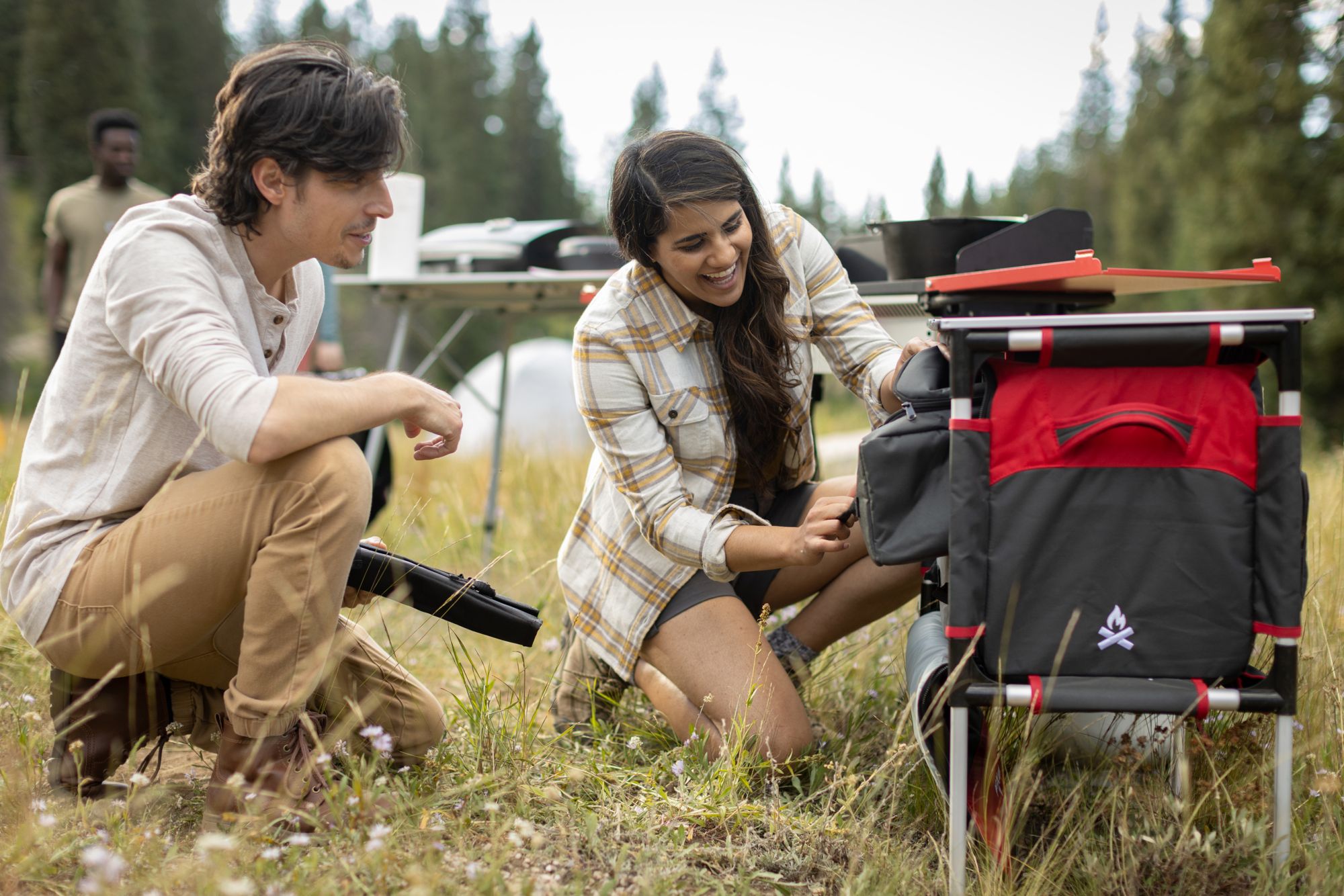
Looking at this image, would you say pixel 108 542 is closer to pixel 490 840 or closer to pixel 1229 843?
pixel 490 840

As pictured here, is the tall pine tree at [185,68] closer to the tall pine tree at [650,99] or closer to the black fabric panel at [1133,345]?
the tall pine tree at [650,99]

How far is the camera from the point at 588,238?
3.81 m

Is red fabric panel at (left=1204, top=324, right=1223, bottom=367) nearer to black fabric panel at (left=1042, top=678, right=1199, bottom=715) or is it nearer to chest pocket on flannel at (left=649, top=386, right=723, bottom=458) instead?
black fabric panel at (left=1042, top=678, right=1199, bottom=715)

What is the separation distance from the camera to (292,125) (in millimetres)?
1673

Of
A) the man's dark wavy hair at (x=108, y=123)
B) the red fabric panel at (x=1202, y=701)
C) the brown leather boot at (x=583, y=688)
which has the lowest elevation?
the brown leather boot at (x=583, y=688)

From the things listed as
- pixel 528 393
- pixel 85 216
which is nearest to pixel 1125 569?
pixel 85 216

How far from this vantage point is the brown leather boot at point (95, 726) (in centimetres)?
181

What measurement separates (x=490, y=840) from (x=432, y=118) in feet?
100

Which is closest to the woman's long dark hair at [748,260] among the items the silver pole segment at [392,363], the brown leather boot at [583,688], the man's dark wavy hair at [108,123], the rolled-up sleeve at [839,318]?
the rolled-up sleeve at [839,318]

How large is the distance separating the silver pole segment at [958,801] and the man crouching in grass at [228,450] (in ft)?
2.73

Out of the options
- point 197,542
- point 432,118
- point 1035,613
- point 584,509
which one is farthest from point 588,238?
point 432,118

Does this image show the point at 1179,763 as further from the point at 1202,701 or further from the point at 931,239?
the point at 931,239

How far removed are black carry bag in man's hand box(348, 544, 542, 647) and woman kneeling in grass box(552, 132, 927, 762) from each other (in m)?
0.22

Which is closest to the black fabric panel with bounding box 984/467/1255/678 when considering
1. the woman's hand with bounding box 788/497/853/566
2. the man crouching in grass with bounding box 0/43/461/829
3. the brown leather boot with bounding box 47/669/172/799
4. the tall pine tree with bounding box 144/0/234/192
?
the woman's hand with bounding box 788/497/853/566
